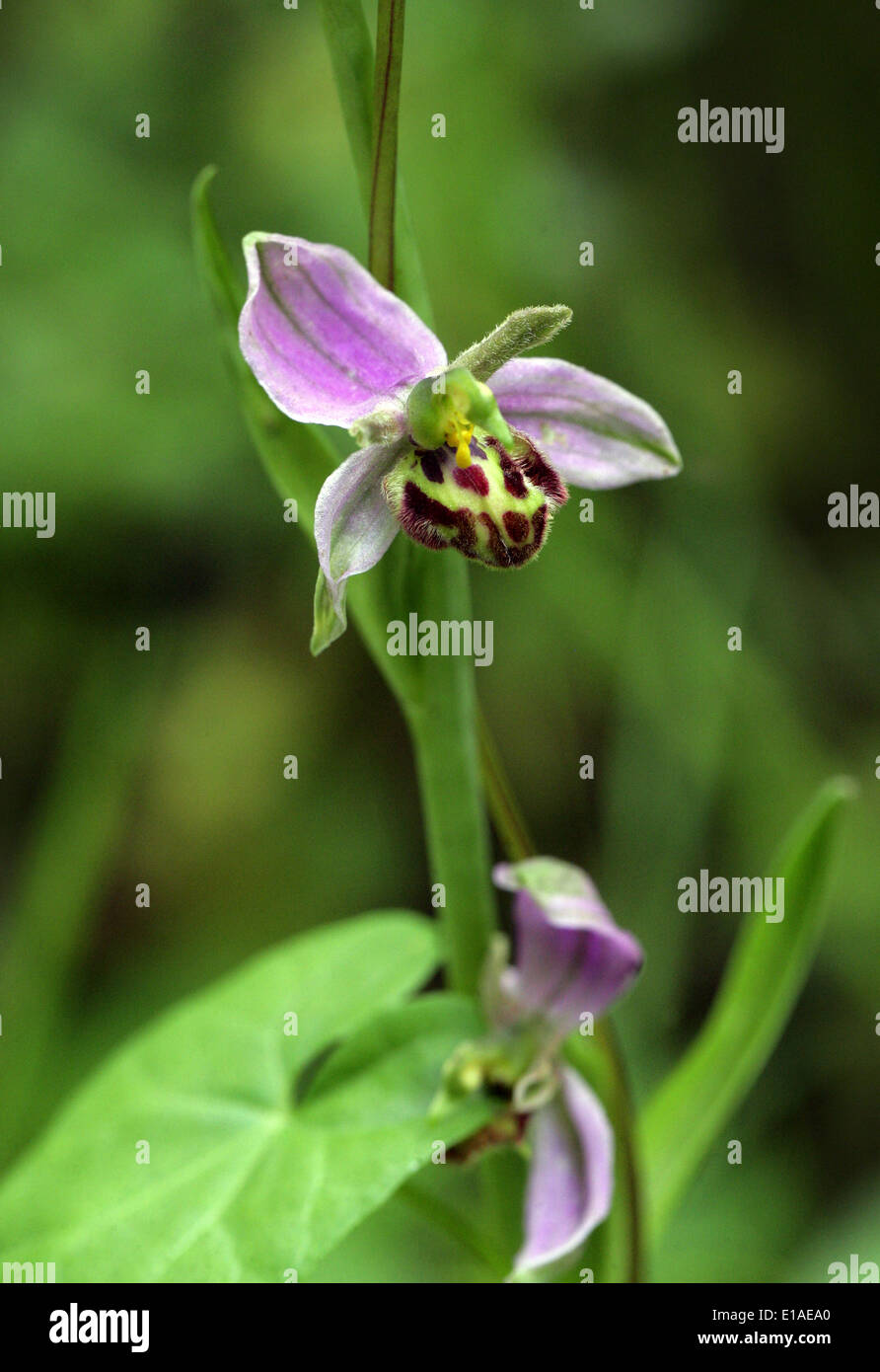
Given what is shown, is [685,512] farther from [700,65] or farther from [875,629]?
[700,65]

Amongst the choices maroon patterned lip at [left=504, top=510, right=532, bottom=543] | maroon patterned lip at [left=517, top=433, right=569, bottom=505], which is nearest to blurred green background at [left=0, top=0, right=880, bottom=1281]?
maroon patterned lip at [left=517, top=433, right=569, bottom=505]

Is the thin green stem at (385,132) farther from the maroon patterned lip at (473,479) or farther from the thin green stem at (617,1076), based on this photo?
A: the thin green stem at (617,1076)

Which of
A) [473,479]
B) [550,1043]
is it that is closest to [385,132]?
[473,479]

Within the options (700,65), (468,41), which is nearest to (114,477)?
(468,41)

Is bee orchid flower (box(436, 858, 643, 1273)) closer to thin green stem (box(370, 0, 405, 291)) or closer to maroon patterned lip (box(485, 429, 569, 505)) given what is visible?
maroon patterned lip (box(485, 429, 569, 505))

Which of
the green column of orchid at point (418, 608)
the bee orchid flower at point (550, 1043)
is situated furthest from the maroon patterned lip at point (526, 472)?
the bee orchid flower at point (550, 1043)
